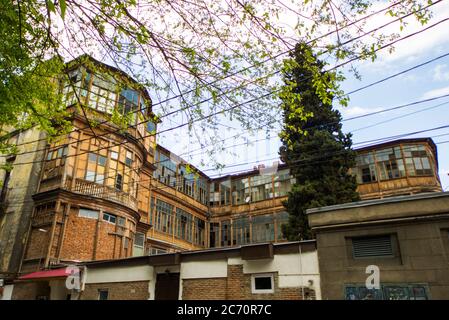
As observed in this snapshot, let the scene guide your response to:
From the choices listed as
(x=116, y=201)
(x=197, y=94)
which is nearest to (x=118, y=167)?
(x=116, y=201)

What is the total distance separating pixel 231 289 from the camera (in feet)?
40.2

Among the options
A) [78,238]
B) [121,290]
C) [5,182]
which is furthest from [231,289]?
[5,182]

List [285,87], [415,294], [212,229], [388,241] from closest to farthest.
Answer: [285,87] < [415,294] < [388,241] < [212,229]

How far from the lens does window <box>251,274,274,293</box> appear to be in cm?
1162

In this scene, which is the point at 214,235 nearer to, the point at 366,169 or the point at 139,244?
the point at 139,244

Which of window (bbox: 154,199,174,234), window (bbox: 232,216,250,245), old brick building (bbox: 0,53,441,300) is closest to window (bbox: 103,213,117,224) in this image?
old brick building (bbox: 0,53,441,300)

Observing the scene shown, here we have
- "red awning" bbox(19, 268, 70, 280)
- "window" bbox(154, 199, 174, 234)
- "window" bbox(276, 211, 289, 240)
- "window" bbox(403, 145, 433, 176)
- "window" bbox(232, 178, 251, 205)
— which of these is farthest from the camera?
"window" bbox(232, 178, 251, 205)

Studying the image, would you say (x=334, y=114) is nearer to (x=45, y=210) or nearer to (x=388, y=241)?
(x=388, y=241)

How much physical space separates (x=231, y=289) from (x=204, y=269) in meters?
1.45

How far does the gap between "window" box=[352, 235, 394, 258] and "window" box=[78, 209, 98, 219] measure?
1499 cm

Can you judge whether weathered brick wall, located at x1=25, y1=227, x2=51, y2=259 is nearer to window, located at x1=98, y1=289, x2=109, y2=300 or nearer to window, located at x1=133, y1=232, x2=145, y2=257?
window, located at x1=98, y1=289, x2=109, y2=300

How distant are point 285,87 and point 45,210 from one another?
1744 centimetres

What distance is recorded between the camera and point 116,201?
20.8 metres
